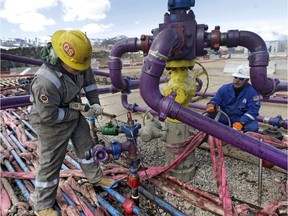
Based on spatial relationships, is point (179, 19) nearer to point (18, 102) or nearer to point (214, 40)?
point (214, 40)

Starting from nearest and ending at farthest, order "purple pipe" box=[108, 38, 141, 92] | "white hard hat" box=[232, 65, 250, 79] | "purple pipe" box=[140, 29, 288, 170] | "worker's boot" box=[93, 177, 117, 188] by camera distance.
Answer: "purple pipe" box=[140, 29, 288, 170] < "worker's boot" box=[93, 177, 117, 188] < "purple pipe" box=[108, 38, 141, 92] < "white hard hat" box=[232, 65, 250, 79]

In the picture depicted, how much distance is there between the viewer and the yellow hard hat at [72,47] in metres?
1.67

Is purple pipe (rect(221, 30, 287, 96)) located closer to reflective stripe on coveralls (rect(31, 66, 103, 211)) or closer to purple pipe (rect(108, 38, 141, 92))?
purple pipe (rect(108, 38, 141, 92))

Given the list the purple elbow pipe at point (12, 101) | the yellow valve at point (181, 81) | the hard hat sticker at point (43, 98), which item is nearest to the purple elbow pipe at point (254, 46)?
the yellow valve at point (181, 81)

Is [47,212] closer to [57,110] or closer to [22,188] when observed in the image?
[22,188]

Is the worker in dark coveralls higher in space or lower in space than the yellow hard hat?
A: lower

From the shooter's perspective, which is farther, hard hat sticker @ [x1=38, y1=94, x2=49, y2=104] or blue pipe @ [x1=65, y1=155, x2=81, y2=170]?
blue pipe @ [x1=65, y1=155, x2=81, y2=170]

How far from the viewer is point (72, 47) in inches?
65.7

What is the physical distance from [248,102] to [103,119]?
→ 2.56 meters

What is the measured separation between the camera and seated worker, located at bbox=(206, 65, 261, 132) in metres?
2.82

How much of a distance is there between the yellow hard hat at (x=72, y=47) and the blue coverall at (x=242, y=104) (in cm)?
178

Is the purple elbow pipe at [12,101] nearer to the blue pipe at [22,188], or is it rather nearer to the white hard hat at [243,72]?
the blue pipe at [22,188]

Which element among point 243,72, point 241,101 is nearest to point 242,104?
point 241,101

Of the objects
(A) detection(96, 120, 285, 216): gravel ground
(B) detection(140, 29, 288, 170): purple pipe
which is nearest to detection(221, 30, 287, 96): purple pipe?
(B) detection(140, 29, 288, 170): purple pipe
